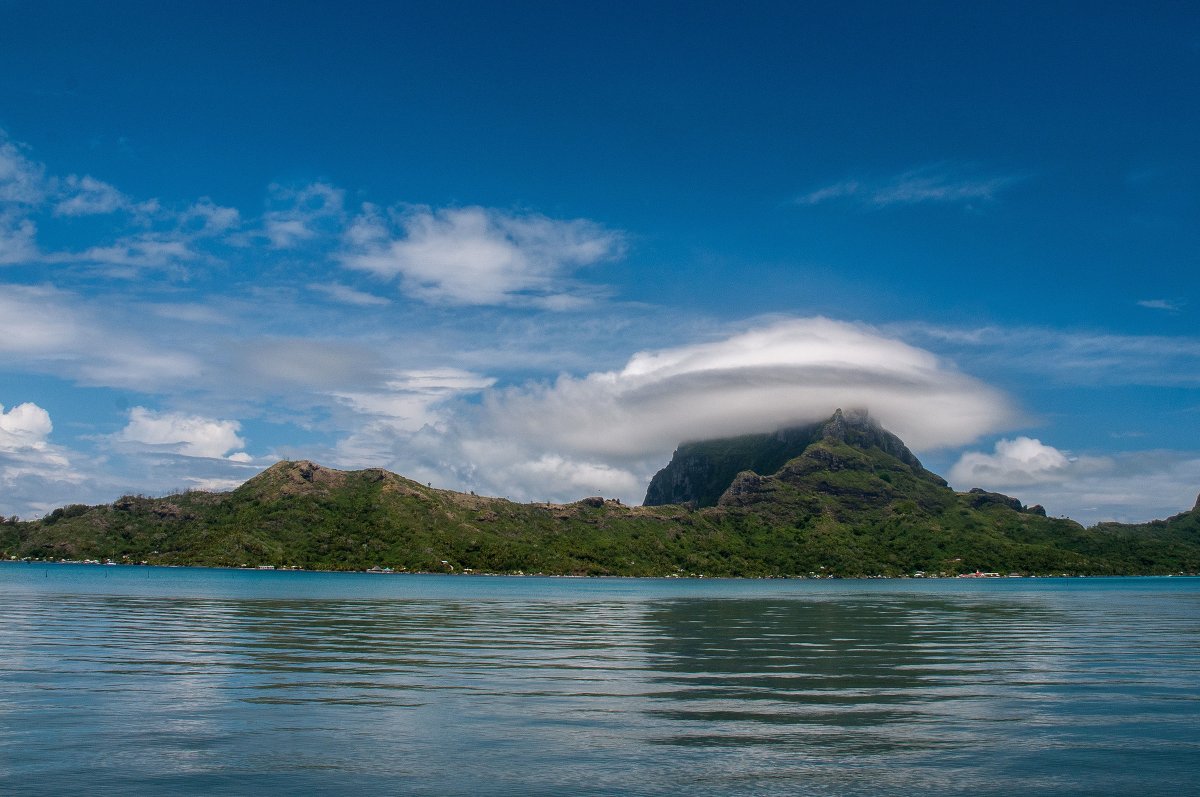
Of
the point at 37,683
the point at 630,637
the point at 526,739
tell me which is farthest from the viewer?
the point at 630,637

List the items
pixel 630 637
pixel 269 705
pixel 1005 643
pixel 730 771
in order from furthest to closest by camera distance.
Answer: pixel 630 637 < pixel 1005 643 < pixel 269 705 < pixel 730 771

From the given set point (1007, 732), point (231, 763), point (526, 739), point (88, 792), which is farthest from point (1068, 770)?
point (88, 792)

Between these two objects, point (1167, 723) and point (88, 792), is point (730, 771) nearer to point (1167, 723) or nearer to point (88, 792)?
point (88, 792)

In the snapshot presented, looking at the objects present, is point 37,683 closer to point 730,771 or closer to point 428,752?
point 428,752

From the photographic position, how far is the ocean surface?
2020cm

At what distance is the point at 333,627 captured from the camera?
2849 inches

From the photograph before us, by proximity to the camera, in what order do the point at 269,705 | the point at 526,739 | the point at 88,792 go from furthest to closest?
1. the point at 269,705
2. the point at 526,739
3. the point at 88,792

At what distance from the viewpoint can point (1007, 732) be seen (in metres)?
26.3

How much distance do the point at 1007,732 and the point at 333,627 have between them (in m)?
58.0

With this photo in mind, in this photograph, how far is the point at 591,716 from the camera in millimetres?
28641

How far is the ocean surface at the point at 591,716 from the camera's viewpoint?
20.2m

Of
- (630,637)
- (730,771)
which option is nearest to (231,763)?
(730,771)

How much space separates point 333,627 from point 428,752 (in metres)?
53.3

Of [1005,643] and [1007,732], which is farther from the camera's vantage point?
[1005,643]
